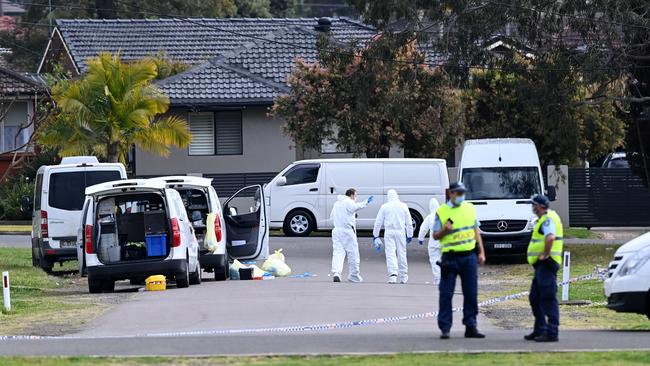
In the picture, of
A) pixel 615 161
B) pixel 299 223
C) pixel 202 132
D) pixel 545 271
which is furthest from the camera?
pixel 615 161

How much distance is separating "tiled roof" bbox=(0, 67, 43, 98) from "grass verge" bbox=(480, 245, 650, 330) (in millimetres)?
11852

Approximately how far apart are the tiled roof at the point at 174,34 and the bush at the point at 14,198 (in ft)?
20.2

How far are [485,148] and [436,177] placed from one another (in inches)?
159

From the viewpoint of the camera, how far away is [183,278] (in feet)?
68.5

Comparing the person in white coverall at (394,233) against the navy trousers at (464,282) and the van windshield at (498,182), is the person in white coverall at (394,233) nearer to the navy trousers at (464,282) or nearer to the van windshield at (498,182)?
the van windshield at (498,182)

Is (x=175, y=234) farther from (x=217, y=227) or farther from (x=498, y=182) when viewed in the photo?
(x=498, y=182)

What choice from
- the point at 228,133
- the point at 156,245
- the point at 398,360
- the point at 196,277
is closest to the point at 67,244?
the point at 196,277

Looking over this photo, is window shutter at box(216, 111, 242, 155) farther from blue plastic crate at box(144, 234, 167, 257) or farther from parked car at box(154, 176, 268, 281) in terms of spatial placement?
blue plastic crate at box(144, 234, 167, 257)

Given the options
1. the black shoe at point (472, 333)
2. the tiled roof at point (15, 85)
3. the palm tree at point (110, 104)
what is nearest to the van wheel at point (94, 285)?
the black shoe at point (472, 333)

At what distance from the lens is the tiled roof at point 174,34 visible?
4650cm

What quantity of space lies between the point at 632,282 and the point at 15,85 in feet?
81.4

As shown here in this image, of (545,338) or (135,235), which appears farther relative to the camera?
(135,235)

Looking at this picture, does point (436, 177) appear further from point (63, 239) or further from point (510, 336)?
point (510, 336)

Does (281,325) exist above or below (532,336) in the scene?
below
